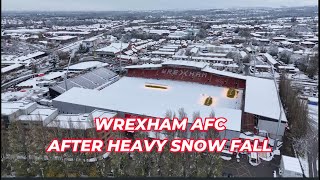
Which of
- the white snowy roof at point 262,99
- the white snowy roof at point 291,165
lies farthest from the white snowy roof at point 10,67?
the white snowy roof at point 291,165

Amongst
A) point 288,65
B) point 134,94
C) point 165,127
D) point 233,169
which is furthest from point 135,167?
point 288,65

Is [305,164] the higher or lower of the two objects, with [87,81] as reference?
lower

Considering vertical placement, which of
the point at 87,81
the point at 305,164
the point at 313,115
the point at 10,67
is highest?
the point at 10,67

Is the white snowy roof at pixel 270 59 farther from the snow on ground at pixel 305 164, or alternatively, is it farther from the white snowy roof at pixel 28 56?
the white snowy roof at pixel 28 56

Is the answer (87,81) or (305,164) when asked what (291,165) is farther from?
(87,81)

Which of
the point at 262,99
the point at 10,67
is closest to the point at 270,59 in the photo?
the point at 262,99
